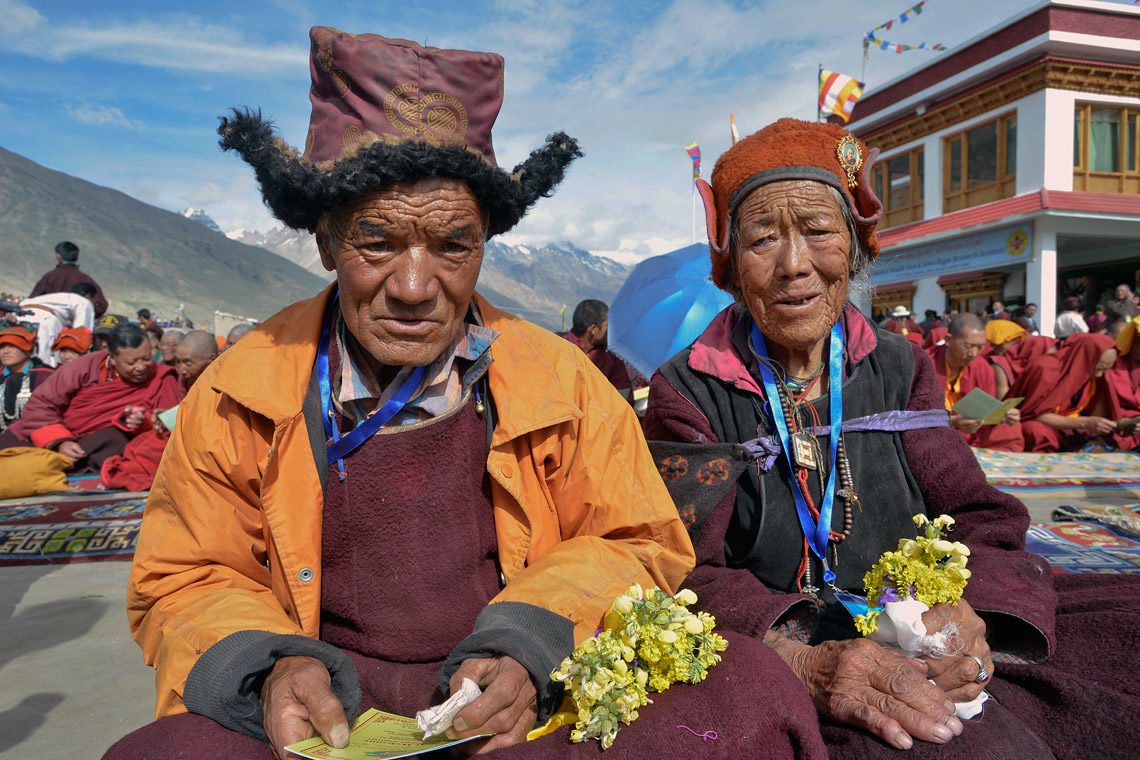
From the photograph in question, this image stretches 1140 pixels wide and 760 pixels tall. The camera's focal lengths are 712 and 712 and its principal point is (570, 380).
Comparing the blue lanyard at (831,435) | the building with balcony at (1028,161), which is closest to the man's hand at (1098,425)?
the building with balcony at (1028,161)

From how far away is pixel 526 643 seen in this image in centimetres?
148

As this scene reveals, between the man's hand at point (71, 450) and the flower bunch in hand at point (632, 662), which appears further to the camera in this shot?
the man's hand at point (71, 450)

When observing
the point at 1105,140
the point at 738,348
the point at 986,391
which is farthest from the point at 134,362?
the point at 1105,140

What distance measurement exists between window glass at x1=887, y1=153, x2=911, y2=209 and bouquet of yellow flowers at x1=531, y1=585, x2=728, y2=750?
21.8 meters

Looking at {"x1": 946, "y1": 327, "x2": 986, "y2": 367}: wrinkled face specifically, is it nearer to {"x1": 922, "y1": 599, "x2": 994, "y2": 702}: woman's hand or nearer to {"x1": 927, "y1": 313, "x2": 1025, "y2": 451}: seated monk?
{"x1": 927, "y1": 313, "x2": 1025, "y2": 451}: seated monk

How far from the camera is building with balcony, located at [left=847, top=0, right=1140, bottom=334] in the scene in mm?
15711

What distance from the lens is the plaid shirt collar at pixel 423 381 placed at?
5.97 feet

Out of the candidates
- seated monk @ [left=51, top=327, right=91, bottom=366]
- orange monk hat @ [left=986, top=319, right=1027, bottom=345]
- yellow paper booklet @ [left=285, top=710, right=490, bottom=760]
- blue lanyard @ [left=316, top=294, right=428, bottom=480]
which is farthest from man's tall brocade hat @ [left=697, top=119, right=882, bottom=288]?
seated monk @ [left=51, top=327, right=91, bottom=366]

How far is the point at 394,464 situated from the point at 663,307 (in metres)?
4.61

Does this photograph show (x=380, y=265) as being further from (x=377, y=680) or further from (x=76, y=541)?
(x=76, y=541)

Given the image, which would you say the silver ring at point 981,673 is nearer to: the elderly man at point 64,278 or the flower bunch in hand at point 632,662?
the flower bunch in hand at point 632,662

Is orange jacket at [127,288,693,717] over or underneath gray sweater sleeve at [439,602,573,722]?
over

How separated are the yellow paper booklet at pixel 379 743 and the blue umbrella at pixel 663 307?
4.44 metres

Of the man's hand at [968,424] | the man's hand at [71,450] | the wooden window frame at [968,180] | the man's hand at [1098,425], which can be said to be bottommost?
the man's hand at [71,450]
